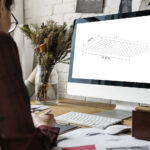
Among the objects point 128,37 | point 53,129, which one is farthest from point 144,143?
point 128,37

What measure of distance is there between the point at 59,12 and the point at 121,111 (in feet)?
Result: 3.08

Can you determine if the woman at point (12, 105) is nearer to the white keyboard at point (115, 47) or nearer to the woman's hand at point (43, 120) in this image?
the woman's hand at point (43, 120)

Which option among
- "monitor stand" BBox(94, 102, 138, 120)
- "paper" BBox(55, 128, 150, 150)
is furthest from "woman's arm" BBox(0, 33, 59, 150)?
"monitor stand" BBox(94, 102, 138, 120)

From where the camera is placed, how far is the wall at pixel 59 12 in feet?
5.39

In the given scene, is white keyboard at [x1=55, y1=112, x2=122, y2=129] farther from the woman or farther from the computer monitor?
the woman

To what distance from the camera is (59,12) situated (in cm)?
187

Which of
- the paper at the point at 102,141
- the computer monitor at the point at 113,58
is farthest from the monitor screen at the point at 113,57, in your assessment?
the paper at the point at 102,141

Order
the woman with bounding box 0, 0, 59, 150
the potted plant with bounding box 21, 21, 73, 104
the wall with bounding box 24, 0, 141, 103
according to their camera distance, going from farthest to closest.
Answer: the wall with bounding box 24, 0, 141, 103
the potted plant with bounding box 21, 21, 73, 104
the woman with bounding box 0, 0, 59, 150

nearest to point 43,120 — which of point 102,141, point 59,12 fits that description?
point 102,141

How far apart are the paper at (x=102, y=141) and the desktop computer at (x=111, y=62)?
10cm

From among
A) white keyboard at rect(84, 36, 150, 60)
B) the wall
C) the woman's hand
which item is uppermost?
the wall

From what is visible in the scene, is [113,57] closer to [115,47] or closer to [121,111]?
[115,47]

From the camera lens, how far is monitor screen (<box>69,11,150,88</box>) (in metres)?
1.12

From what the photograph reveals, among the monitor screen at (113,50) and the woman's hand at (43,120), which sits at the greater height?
the monitor screen at (113,50)
